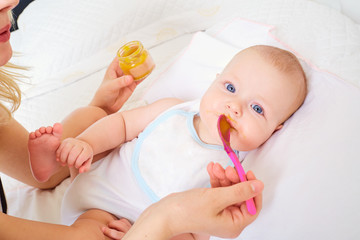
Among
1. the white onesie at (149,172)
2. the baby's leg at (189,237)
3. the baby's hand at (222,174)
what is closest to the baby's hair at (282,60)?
the white onesie at (149,172)

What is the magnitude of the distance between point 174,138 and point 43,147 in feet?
1.34

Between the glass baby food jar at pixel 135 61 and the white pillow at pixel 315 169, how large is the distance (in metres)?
0.49

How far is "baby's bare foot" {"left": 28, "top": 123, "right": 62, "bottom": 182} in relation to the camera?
993 millimetres

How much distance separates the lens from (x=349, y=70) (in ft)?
3.86

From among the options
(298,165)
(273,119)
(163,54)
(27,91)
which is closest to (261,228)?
(298,165)

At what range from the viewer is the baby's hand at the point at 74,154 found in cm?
103

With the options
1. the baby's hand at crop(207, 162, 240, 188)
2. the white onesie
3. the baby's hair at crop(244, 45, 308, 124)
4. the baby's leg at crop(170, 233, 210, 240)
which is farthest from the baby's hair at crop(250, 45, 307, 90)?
the baby's leg at crop(170, 233, 210, 240)

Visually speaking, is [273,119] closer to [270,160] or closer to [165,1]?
[270,160]

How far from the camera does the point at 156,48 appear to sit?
5.92ft

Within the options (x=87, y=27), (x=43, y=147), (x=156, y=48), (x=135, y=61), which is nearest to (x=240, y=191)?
(x=43, y=147)

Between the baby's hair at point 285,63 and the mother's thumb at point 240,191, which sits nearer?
the mother's thumb at point 240,191

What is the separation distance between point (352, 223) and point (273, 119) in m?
0.35

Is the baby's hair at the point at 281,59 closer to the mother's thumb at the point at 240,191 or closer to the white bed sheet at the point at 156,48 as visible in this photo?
the white bed sheet at the point at 156,48

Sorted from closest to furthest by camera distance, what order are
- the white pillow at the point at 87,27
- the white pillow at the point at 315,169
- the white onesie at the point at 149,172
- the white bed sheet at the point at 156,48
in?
→ 1. the white pillow at the point at 315,169
2. the white onesie at the point at 149,172
3. the white bed sheet at the point at 156,48
4. the white pillow at the point at 87,27
